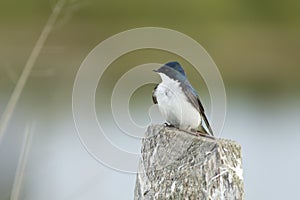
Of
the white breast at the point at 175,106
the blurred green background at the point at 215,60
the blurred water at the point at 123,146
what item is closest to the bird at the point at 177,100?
the white breast at the point at 175,106

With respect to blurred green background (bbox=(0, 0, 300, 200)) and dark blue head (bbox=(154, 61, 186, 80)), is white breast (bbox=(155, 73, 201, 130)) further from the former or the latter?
blurred green background (bbox=(0, 0, 300, 200))

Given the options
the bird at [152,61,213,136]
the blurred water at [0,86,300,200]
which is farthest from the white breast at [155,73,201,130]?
the blurred water at [0,86,300,200]

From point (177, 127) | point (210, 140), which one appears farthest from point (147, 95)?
point (210, 140)

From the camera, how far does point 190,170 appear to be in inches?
43.3

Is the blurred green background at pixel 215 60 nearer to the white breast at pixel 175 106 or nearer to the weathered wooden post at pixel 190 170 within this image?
the white breast at pixel 175 106

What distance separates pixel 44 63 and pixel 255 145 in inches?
45.6

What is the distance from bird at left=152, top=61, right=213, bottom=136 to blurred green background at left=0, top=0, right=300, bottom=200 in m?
0.50

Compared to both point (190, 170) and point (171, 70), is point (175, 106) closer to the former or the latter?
point (171, 70)

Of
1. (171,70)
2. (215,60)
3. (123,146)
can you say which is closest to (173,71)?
(171,70)

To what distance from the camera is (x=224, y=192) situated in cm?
108

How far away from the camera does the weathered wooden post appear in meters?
1.08

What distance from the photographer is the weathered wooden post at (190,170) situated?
108 centimetres

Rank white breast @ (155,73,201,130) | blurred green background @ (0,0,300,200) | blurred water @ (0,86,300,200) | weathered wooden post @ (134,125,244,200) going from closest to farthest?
weathered wooden post @ (134,125,244,200), blurred water @ (0,86,300,200), white breast @ (155,73,201,130), blurred green background @ (0,0,300,200)

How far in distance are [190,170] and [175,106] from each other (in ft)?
1.38
